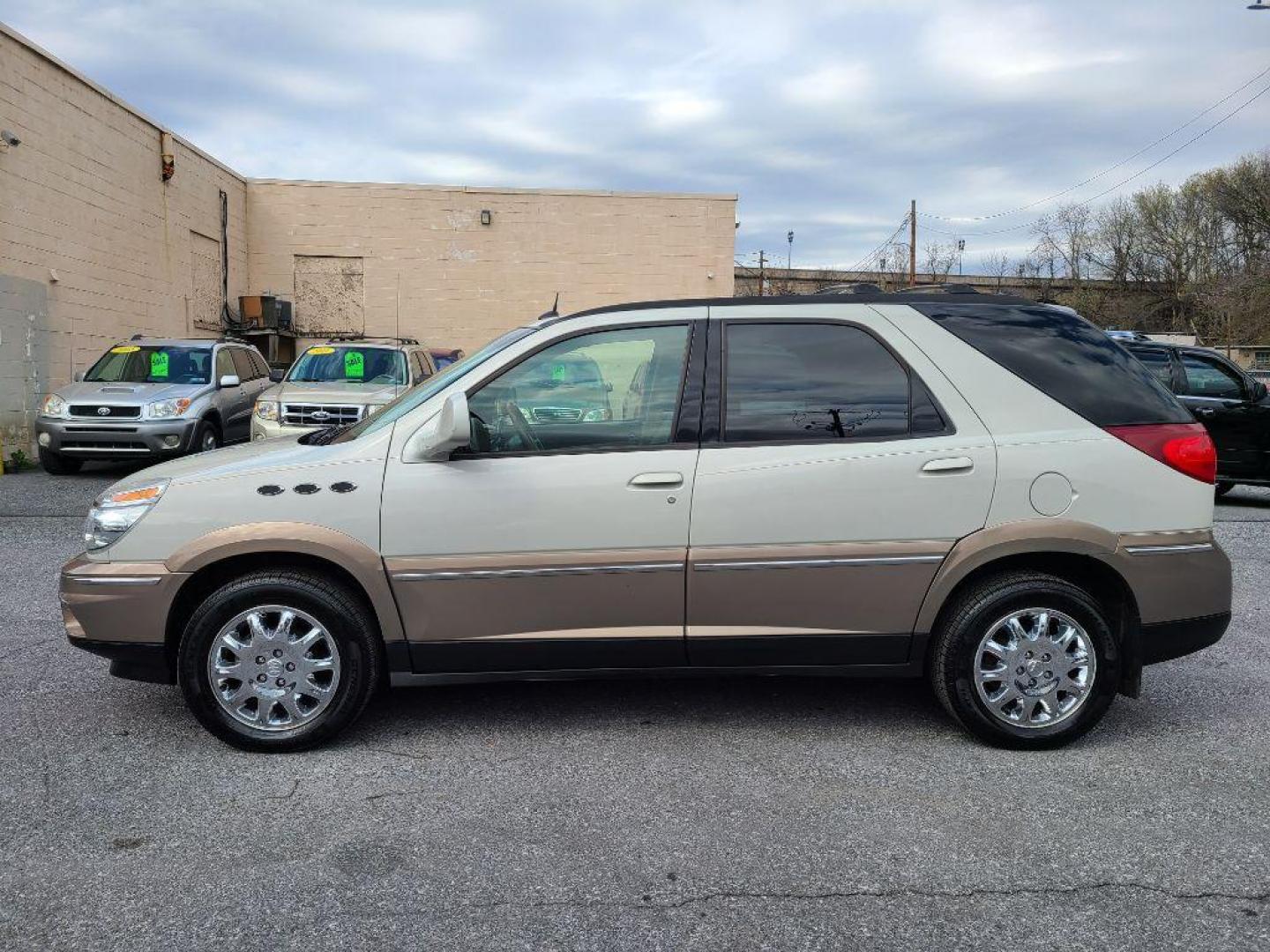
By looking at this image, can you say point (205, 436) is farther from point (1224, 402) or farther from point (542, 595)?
point (1224, 402)

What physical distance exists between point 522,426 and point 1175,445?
2.60 meters

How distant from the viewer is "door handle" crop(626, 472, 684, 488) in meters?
3.86

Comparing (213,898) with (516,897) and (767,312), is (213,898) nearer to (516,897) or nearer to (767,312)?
(516,897)

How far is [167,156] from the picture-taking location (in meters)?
17.9

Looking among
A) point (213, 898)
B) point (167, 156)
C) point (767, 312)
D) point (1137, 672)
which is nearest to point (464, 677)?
point (213, 898)

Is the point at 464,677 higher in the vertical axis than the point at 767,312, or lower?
lower

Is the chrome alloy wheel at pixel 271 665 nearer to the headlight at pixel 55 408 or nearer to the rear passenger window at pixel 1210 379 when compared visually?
the headlight at pixel 55 408

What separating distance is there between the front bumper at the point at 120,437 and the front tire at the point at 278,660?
28.8 ft

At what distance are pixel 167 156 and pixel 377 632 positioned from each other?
1702cm

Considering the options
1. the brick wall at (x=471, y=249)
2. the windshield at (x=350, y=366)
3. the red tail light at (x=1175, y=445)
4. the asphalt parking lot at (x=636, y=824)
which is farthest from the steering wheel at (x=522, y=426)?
the brick wall at (x=471, y=249)

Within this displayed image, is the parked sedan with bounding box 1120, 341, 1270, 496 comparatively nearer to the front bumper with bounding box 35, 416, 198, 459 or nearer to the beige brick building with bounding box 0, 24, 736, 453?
the front bumper with bounding box 35, 416, 198, 459

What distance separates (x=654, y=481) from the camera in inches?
152

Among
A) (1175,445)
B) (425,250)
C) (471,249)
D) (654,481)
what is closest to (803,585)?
(654,481)

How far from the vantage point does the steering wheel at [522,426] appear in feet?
13.0
